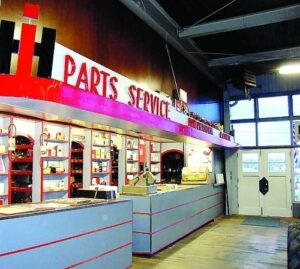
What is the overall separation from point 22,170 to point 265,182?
7887mm

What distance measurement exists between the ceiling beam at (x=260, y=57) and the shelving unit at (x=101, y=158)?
147 inches

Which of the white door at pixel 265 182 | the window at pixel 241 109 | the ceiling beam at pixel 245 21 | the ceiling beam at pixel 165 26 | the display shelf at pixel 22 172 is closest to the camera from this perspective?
the ceiling beam at pixel 165 26

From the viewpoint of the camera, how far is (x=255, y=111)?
1162 cm

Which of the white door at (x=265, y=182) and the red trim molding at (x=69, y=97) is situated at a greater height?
the red trim molding at (x=69, y=97)

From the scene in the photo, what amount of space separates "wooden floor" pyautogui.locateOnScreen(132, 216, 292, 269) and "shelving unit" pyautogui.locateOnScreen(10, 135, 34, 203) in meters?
2.57

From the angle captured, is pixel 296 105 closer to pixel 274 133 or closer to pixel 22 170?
pixel 274 133

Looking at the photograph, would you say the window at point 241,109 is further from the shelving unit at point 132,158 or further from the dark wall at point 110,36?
the dark wall at point 110,36

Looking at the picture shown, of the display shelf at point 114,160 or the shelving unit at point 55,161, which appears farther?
the display shelf at point 114,160

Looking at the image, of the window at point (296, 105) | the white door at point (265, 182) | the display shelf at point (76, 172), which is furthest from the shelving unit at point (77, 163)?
the window at point (296, 105)

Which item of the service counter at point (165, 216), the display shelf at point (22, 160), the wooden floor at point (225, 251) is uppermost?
the display shelf at point (22, 160)

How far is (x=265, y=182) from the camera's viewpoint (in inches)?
440

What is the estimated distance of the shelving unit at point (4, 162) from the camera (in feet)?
19.6

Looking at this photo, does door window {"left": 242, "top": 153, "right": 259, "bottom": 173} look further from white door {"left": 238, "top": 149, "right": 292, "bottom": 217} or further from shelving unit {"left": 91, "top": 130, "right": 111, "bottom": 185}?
shelving unit {"left": 91, "top": 130, "right": 111, "bottom": 185}

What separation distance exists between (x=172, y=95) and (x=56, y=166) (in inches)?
121
